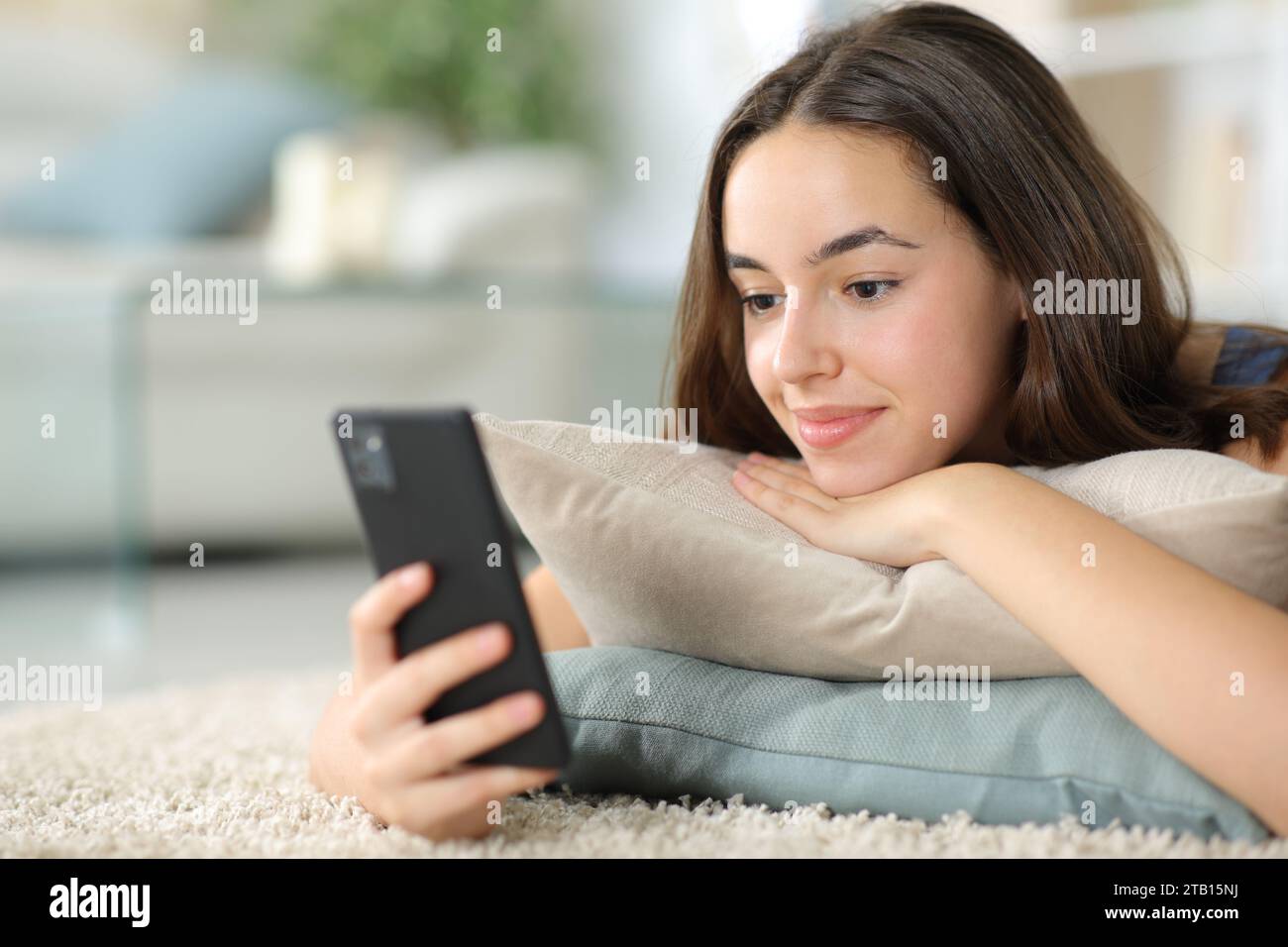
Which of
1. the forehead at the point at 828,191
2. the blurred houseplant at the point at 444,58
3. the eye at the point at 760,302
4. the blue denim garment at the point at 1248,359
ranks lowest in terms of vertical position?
the blue denim garment at the point at 1248,359

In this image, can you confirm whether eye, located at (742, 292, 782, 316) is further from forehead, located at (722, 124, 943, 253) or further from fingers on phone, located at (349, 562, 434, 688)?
fingers on phone, located at (349, 562, 434, 688)

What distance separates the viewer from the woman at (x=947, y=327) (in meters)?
0.85

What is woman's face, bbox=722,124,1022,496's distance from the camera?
942 mm

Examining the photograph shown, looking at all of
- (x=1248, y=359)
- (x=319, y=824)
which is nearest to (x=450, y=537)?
(x=319, y=824)

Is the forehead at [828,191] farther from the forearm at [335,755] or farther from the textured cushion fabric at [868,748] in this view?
the forearm at [335,755]

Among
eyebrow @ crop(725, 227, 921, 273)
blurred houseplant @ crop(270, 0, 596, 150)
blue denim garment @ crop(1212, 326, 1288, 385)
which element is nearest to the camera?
eyebrow @ crop(725, 227, 921, 273)

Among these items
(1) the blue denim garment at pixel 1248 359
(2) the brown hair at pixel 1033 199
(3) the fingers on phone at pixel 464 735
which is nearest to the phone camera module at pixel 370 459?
(3) the fingers on phone at pixel 464 735

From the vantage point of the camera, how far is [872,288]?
95 cm

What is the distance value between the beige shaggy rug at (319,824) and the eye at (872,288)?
1.18 feet

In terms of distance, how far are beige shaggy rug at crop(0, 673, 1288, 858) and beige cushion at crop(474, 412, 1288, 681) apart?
0.37 ft

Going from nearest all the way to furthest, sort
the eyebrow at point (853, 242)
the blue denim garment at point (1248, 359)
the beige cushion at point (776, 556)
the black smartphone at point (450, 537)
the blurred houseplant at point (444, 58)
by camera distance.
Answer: the black smartphone at point (450, 537) → the beige cushion at point (776, 556) → the eyebrow at point (853, 242) → the blue denim garment at point (1248, 359) → the blurred houseplant at point (444, 58)

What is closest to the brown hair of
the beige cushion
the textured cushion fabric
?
the beige cushion
